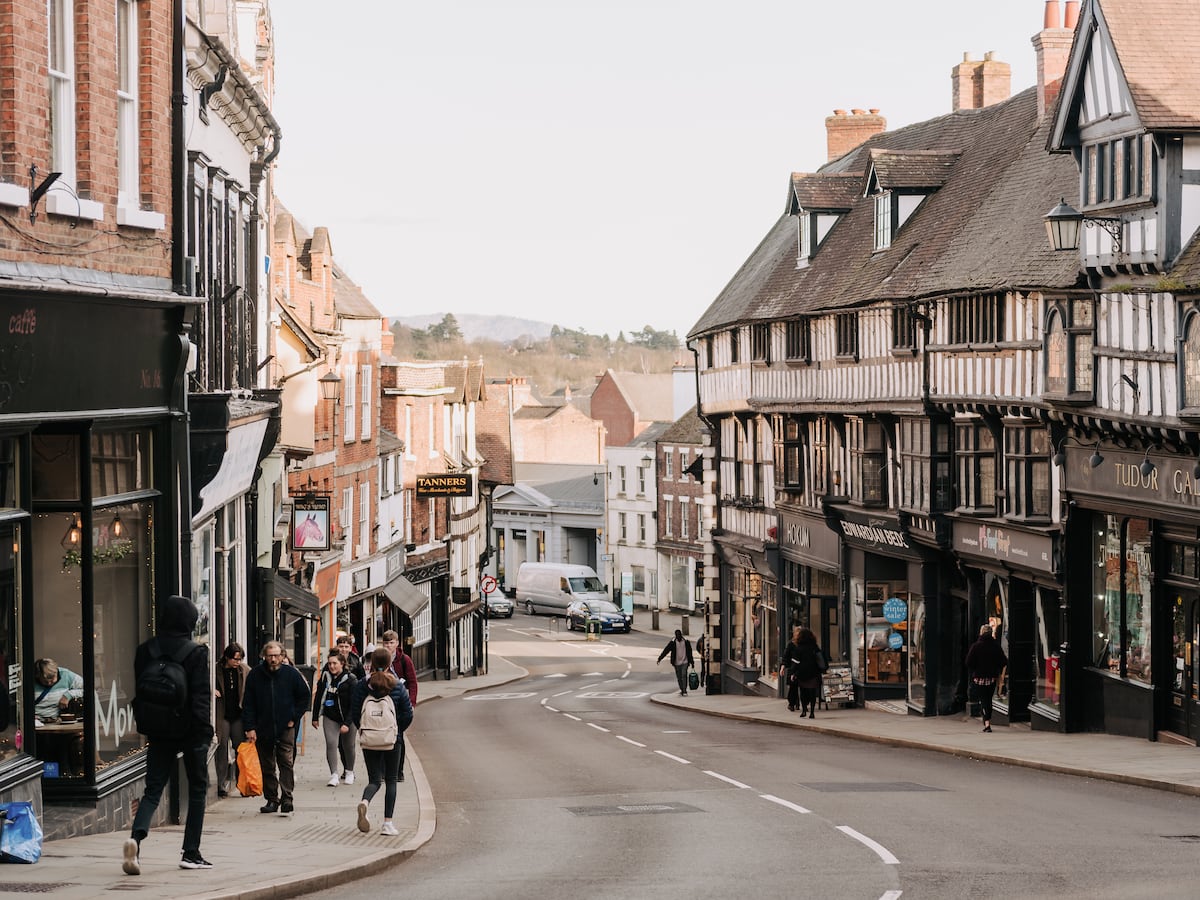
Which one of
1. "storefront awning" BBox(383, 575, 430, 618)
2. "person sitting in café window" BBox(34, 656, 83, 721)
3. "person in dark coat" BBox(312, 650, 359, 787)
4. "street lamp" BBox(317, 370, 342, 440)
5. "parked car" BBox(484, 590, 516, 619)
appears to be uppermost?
"street lamp" BBox(317, 370, 342, 440)

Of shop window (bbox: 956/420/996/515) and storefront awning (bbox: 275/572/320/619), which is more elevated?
shop window (bbox: 956/420/996/515)

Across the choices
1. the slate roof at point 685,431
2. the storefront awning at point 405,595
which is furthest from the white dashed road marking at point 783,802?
the slate roof at point 685,431

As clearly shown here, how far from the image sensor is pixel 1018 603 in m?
28.5

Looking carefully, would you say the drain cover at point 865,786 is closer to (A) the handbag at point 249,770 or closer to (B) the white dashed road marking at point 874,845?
(B) the white dashed road marking at point 874,845

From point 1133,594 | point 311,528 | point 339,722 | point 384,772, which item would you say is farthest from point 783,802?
point 311,528

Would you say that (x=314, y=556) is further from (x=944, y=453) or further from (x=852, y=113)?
(x=852, y=113)

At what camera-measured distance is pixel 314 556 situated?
3750cm

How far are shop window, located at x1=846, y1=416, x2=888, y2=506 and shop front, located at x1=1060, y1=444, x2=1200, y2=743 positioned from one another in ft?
26.4

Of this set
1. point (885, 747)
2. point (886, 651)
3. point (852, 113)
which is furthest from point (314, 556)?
point (852, 113)

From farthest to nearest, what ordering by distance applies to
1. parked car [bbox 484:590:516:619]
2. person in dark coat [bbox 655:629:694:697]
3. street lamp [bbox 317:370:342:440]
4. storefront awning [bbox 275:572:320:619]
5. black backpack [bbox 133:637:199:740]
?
1. parked car [bbox 484:590:516:619]
2. person in dark coat [bbox 655:629:694:697]
3. street lamp [bbox 317:370:342:440]
4. storefront awning [bbox 275:572:320:619]
5. black backpack [bbox 133:637:199:740]

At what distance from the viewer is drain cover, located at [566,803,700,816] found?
679 inches

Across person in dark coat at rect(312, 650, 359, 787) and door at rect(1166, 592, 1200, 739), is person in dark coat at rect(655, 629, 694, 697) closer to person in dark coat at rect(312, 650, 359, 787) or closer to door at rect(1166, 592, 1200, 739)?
door at rect(1166, 592, 1200, 739)

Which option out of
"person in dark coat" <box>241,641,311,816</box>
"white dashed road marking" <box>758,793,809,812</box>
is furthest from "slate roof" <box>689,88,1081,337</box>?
"person in dark coat" <box>241,641,311,816</box>

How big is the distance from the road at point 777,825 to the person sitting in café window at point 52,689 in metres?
3.18
